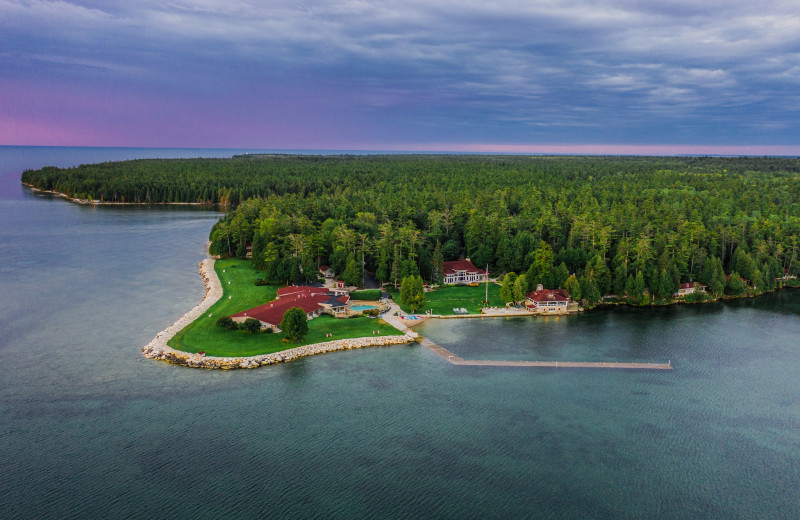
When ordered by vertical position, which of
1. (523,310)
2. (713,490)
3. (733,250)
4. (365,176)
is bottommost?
(713,490)

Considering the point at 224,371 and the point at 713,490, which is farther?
the point at 224,371

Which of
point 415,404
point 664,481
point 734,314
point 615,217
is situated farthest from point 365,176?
point 664,481

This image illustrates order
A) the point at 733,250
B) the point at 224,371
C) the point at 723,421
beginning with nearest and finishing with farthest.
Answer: the point at 723,421, the point at 224,371, the point at 733,250

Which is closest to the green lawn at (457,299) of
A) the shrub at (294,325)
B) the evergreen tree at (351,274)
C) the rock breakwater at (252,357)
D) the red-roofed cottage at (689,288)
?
the evergreen tree at (351,274)

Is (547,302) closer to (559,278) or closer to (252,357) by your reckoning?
(559,278)

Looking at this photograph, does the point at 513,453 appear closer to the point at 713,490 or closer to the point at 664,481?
the point at 664,481

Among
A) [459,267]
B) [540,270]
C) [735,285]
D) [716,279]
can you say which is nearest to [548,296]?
[540,270]

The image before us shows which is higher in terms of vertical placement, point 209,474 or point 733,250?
point 733,250

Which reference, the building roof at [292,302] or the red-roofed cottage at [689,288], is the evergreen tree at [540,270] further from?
the building roof at [292,302]
